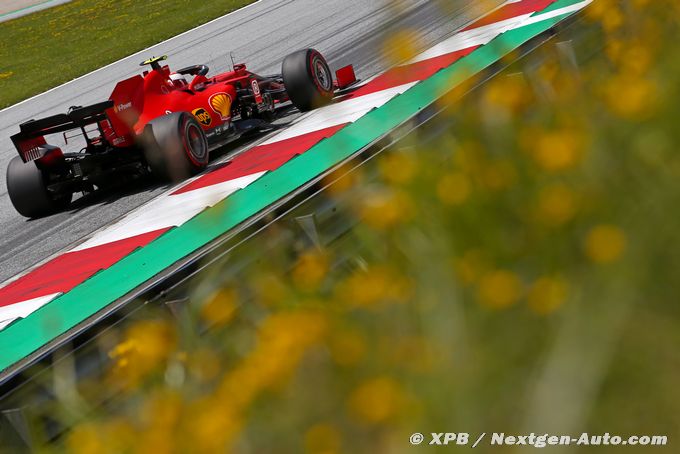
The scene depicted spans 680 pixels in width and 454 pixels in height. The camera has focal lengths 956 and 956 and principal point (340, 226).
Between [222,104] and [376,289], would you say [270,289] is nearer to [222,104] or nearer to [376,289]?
[376,289]

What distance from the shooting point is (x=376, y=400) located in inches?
65.2

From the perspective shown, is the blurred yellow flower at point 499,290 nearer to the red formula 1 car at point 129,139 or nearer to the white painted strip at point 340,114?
the red formula 1 car at point 129,139

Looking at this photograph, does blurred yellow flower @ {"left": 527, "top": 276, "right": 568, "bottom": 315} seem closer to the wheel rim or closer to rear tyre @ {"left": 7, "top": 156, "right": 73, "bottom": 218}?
rear tyre @ {"left": 7, "top": 156, "right": 73, "bottom": 218}

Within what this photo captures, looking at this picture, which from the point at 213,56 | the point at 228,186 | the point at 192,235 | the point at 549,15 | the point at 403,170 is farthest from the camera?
the point at 213,56

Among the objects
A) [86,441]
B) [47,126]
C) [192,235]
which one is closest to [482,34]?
[47,126]

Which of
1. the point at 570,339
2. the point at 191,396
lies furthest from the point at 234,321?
the point at 570,339

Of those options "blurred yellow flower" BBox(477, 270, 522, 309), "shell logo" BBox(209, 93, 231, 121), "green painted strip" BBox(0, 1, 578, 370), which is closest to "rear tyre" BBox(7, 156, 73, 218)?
"shell logo" BBox(209, 93, 231, 121)

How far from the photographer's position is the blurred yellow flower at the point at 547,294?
1760 mm

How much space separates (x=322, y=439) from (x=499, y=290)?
0.45m

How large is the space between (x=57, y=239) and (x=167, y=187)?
1058 millimetres

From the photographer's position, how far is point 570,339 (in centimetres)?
165

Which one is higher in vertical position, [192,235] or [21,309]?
[192,235]

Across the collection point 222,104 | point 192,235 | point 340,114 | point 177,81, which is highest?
point 177,81

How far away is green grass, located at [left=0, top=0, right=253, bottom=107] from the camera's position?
18983mm
